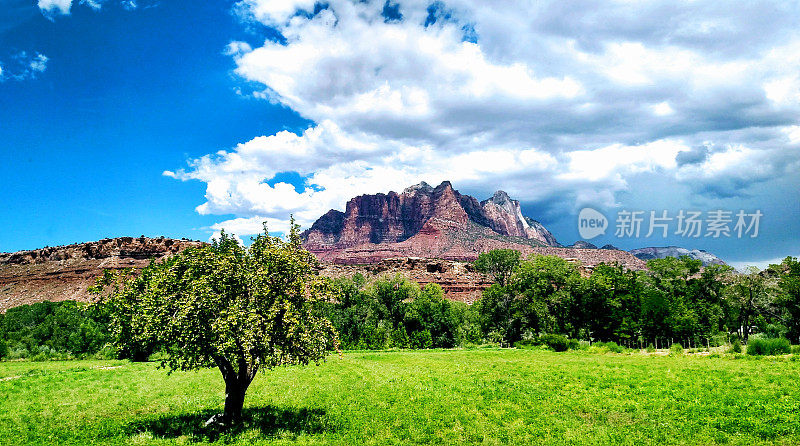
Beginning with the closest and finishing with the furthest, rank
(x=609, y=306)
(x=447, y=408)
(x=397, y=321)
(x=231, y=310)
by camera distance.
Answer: (x=231, y=310) → (x=447, y=408) → (x=609, y=306) → (x=397, y=321)

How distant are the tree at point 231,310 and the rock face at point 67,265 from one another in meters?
106

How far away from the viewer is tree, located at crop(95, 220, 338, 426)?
14719 millimetres

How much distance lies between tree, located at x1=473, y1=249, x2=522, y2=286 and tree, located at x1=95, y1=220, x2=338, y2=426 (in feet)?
255

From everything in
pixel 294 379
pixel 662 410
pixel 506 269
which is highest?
pixel 506 269

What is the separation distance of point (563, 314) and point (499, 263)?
2658cm

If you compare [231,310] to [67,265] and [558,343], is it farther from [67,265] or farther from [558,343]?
[67,265]

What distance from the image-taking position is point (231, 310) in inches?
577

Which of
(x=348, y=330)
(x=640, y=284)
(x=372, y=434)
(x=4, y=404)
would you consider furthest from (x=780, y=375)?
(x=348, y=330)

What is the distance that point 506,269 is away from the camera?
91.8m

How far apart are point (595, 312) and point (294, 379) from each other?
50.7 m

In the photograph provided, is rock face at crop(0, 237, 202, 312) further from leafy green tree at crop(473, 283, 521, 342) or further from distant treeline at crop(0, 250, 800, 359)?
leafy green tree at crop(473, 283, 521, 342)

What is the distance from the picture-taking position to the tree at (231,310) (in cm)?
1472

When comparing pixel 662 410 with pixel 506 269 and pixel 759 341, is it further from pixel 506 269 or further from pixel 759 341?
pixel 506 269

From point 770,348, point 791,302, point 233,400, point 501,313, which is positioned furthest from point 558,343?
point 233,400
